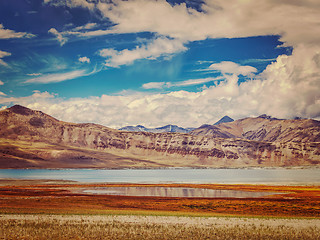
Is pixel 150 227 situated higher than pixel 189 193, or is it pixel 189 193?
pixel 150 227

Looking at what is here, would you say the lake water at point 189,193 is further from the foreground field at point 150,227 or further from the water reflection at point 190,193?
the foreground field at point 150,227

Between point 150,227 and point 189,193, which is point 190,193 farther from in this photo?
point 150,227

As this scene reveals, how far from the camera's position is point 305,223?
29.8 meters

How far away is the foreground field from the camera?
2436cm

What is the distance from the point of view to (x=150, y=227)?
27078mm

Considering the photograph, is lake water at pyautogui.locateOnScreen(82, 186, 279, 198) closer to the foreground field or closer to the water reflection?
the water reflection

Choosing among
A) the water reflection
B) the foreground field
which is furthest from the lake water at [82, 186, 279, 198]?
the foreground field

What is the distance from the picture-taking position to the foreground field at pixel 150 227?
24359mm

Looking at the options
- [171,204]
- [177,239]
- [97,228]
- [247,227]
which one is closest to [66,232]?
[97,228]

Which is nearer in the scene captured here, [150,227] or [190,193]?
[150,227]

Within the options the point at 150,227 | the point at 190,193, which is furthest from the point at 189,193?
the point at 150,227

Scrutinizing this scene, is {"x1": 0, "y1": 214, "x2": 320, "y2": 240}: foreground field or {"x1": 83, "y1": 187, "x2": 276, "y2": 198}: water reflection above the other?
{"x1": 0, "y1": 214, "x2": 320, "y2": 240}: foreground field

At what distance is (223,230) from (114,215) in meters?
11.8

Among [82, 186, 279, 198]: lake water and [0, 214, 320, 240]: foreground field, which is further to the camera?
[82, 186, 279, 198]: lake water
